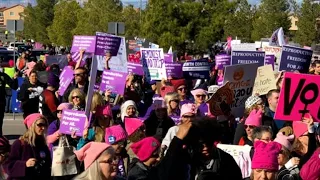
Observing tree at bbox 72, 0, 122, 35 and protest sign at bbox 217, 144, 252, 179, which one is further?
tree at bbox 72, 0, 122, 35

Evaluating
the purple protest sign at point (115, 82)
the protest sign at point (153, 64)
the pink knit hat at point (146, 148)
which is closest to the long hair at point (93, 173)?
the pink knit hat at point (146, 148)

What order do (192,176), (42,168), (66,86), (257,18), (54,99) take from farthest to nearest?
(257,18)
(66,86)
(54,99)
(42,168)
(192,176)

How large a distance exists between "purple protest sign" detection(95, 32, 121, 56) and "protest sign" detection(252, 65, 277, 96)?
3287mm

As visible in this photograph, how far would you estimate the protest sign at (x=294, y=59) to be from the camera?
42.4 feet

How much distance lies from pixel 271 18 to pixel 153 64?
130 feet

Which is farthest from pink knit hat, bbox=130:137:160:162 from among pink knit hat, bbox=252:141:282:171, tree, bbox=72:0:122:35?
tree, bbox=72:0:122:35

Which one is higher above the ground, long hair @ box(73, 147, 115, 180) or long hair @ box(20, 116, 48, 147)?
long hair @ box(73, 147, 115, 180)

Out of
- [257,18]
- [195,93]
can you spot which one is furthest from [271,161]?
[257,18]

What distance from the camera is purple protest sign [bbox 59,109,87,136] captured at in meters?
8.85

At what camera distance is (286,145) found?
7.02 meters

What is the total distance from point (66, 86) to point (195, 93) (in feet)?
8.90

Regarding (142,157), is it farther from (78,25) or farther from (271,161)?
(78,25)

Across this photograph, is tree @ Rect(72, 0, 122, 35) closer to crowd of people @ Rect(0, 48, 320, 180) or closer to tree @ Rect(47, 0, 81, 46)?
tree @ Rect(47, 0, 81, 46)

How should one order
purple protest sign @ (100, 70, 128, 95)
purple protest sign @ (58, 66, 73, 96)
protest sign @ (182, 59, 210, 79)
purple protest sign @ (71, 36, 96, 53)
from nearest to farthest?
purple protest sign @ (100, 70, 128, 95)
purple protest sign @ (58, 66, 73, 96)
purple protest sign @ (71, 36, 96, 53)
protest sign @ (182, 59, 210, 79)
